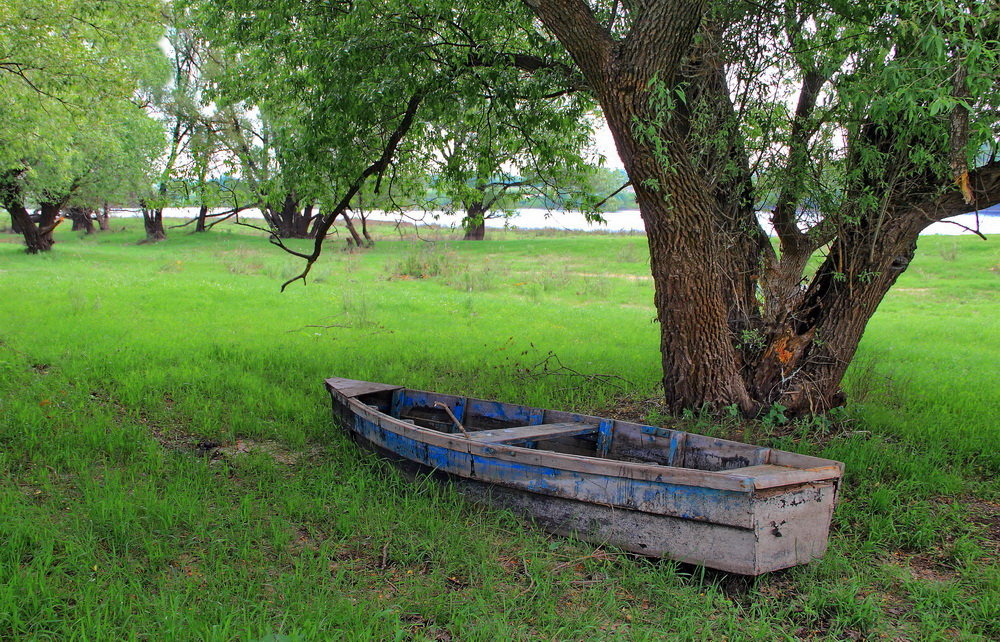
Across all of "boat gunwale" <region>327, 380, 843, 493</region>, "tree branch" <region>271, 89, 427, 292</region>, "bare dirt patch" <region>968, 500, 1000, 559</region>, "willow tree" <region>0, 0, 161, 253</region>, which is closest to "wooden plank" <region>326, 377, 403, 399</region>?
"boat gunwale" <region>327, 380, 843, 493</region>

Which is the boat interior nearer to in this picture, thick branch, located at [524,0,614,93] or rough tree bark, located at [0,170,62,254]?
thick branch, located at [524,0,614,93]

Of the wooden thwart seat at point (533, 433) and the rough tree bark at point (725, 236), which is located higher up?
the rough tree bark at point (725, 236)

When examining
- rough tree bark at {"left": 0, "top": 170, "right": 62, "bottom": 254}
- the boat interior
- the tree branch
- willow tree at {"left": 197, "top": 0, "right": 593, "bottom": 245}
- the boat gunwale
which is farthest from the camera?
rough tree bark at {"left": 0, "top": 170, "right": 62, "bottom": 254}

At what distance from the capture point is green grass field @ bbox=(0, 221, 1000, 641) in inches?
162

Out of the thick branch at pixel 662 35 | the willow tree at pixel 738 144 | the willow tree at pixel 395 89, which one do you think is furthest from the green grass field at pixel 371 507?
the thick branch at pixel 662 35

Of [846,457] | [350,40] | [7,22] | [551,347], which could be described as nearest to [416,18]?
[350,40]

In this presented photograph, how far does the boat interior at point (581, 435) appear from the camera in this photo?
5.24 m

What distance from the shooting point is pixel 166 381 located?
28.6 feet

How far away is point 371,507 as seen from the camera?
17.8 feet

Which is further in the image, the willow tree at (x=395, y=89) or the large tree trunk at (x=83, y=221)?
the large tree trunk at (x=83, y=221)

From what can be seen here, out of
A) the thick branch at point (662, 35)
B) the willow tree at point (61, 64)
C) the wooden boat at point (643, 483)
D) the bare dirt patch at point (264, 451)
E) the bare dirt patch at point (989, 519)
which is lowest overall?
the bare dirt patch at point (264, 451)

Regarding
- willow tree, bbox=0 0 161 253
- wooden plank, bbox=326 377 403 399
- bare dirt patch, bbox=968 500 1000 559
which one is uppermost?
willow tree, bbox=0 0 161 253

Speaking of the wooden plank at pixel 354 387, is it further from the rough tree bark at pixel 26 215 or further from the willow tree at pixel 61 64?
Answer: the rough tree bark at pixel 26 215

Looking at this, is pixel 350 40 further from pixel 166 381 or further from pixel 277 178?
pixel 166 381
